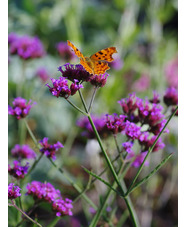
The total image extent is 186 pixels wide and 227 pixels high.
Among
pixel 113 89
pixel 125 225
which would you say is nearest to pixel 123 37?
pixel 113 89

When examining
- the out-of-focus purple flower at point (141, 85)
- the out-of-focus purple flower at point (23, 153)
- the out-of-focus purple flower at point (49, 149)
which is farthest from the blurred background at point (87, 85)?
the out-of-focus purple flower at point (49, 149)

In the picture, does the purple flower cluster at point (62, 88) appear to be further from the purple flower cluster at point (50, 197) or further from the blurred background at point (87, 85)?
the blurred background at point (87, 85)

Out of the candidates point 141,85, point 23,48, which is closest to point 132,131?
point 23,48

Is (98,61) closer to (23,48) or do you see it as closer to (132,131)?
(132,131)

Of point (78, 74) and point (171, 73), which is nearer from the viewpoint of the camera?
point (78, 74)

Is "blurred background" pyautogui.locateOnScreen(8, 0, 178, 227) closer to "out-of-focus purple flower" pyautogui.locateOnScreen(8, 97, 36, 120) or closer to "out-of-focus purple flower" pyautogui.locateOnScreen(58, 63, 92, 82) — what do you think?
"out-of-focus purple flower" pyautogui.locateOnScreen(8, 97, 36, 120)
